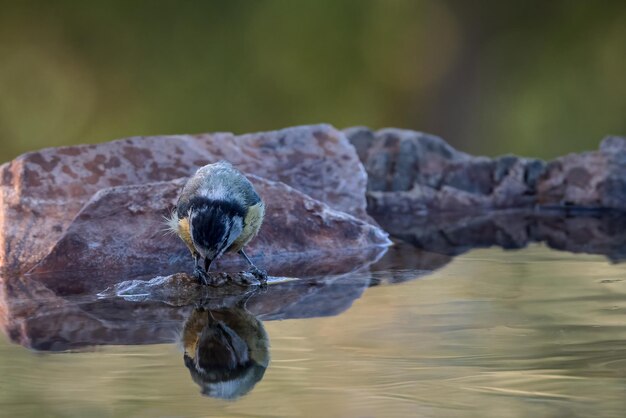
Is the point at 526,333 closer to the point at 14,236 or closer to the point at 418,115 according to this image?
the point at 14,236

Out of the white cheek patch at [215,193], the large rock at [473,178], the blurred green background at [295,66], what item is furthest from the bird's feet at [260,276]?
the blurred green background at [295,66]

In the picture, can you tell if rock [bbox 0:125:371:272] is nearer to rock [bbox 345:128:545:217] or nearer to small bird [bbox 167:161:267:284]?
small bird [bbox 167:161:267:284]

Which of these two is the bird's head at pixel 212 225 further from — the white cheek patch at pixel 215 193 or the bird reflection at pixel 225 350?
the bird reflection at pixel 225 350

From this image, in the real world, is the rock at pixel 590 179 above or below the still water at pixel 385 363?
above

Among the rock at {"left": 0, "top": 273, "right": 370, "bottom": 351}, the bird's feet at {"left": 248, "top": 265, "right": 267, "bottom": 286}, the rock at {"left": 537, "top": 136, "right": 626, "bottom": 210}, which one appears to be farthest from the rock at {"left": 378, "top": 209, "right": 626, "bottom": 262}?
the rock at {"left": 0, "top": 273, "right": 370, "bottom": 351}

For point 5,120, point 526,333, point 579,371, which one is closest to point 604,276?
point 526,333

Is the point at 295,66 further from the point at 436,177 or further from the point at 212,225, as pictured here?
the point at 212,225
